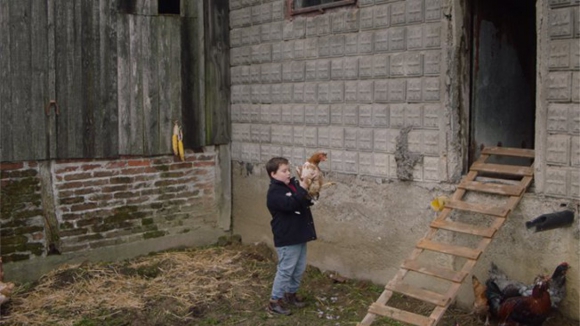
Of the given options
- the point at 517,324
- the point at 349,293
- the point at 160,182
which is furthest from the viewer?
the point at 160,182

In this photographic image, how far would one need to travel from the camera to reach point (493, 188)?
589 cm

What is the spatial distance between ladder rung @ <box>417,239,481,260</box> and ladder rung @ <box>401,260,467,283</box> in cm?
15

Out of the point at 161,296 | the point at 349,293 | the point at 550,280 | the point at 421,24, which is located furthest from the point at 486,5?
the point at 161,296

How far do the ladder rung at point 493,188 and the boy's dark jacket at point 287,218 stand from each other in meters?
1.43

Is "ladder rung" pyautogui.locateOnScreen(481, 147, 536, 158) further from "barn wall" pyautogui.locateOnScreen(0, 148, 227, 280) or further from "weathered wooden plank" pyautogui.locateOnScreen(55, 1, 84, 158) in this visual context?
"weathered wooden plank" pyautogui.locateOnScreen(55, 1, 84, 158)

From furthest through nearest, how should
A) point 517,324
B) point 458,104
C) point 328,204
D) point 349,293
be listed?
point 328,204, point 349,293, point 458,104, point 517,324

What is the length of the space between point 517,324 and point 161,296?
361cm

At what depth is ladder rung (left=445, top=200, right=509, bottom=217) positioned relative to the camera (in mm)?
5648

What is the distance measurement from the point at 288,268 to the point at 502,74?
2903 millimetres

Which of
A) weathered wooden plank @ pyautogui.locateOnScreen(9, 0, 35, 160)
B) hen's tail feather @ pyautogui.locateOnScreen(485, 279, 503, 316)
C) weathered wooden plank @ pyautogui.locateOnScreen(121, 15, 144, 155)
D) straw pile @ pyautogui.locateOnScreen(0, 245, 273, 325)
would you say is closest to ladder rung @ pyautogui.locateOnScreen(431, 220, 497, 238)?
hen's tail feather @ pyautogui.locateOnScreen(485, 279, 503, 316)

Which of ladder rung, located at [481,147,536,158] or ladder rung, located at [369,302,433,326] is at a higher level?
ladder rung, located at [481,147,536,158]

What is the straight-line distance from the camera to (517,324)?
5406 mm

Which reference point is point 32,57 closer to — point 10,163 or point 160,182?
point 10,163

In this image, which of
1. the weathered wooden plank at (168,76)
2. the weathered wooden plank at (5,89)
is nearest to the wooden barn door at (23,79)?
the weathered wooden plank at (5,89)
